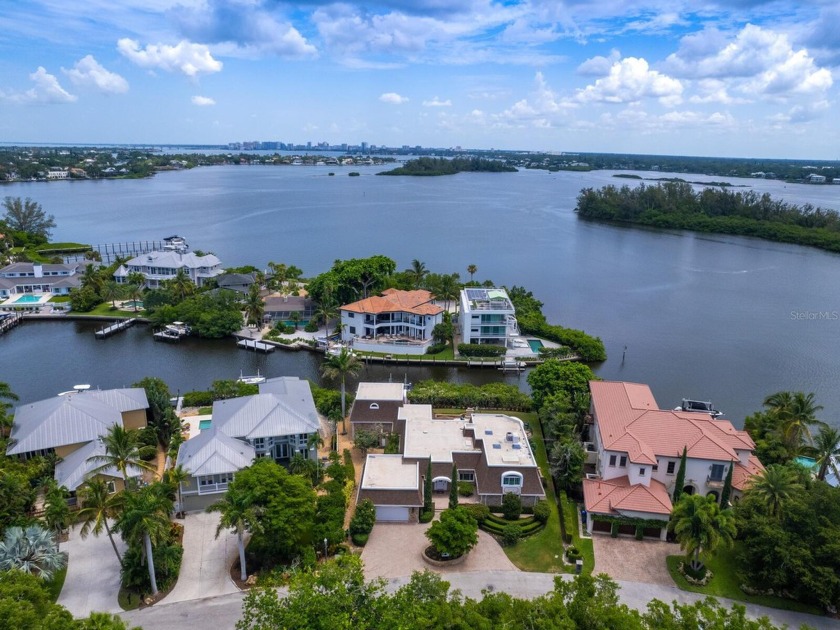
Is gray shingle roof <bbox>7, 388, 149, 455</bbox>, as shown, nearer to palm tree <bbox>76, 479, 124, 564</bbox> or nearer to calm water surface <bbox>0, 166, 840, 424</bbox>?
palm tree <bbox>76, 479, 124, 564</bbox>

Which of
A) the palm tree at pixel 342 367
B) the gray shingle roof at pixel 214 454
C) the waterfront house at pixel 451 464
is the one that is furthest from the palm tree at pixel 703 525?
the palm tree at pixel 342 367

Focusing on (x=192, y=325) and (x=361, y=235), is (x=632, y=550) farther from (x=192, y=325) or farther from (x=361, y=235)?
(x=361, y=235)

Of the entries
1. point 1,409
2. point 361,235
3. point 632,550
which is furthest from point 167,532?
point 361,235

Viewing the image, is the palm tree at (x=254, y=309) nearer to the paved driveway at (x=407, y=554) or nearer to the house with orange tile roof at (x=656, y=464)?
the paved driveway at (x=407, y=554)

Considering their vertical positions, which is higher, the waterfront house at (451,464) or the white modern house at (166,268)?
the white modern house at (166,268)

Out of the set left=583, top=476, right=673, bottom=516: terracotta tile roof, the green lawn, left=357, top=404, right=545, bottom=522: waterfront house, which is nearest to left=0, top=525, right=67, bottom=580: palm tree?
left=357, top=404, right=545, bottom=522: waterfront house

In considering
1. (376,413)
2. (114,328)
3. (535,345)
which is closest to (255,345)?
(114,328)
